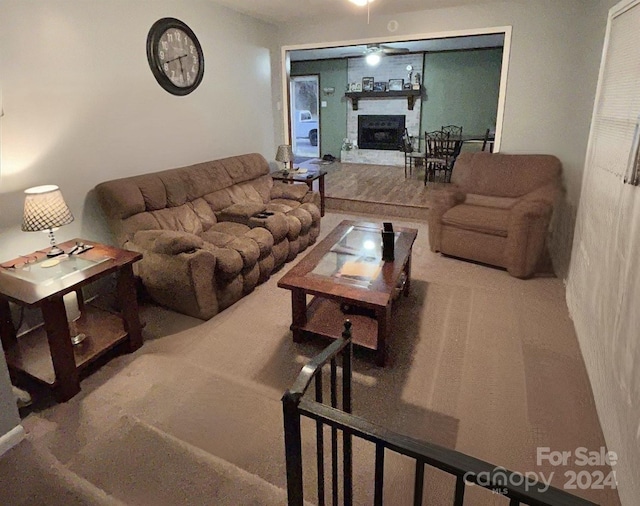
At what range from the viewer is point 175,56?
3.78 meters

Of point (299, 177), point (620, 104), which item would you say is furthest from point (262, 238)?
point (620, 104)

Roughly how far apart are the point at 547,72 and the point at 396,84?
448 cm

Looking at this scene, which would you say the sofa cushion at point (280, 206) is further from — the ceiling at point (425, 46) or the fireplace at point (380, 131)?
the fireplace at point (380, 131)

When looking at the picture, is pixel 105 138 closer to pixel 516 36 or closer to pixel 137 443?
pixel 137 443

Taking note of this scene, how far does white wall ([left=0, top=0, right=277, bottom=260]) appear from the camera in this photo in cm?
264

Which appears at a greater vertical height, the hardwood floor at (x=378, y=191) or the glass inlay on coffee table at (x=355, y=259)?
the glass inlay on coffee table at (x=355, y=259)

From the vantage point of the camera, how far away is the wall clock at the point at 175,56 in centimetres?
355

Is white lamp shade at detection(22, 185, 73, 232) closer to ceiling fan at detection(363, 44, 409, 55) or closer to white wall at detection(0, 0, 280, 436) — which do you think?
white wall at detection(0, 0, 280, 436)

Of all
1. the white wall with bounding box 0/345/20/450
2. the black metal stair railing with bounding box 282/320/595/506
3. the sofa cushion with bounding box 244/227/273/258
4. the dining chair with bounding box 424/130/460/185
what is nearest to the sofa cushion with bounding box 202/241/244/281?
the sofa cushion with bounding box 244/227/273/258

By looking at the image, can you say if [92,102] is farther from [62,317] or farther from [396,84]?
[396,84]

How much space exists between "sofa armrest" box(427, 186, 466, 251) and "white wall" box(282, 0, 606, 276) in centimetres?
98

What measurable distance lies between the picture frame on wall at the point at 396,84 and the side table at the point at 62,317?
23.4 feet

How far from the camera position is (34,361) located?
2389 millimetres

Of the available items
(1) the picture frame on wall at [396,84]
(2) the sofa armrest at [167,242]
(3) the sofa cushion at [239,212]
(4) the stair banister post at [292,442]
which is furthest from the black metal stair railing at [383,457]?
(1) the picture frame on wall at [396,84]
